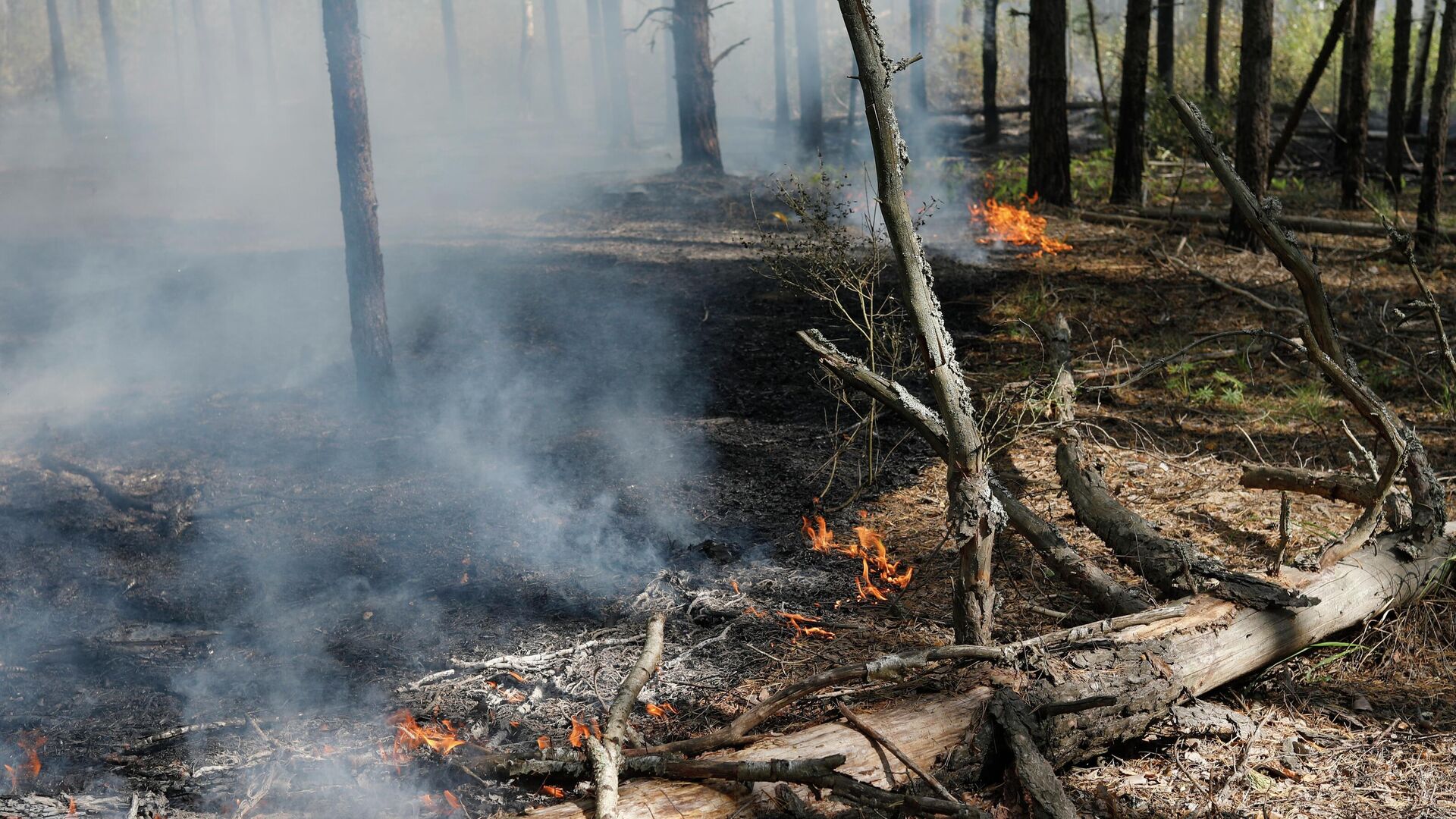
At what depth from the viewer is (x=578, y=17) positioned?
167 feet

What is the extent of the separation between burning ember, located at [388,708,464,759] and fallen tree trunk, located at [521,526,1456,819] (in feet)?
2.47

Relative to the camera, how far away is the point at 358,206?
6746 mm

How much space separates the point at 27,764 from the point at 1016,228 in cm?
1030

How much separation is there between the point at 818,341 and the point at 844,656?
127 cm

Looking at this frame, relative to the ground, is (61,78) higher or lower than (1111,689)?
higher

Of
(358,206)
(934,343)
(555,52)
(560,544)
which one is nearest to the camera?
(934,343)

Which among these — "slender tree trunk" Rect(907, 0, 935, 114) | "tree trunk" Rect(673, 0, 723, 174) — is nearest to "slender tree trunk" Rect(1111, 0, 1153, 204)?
"tree trunk" Rect(673, 0, 723, 174)

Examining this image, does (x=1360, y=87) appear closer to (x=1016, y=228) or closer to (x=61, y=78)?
(x=1016, y=228)

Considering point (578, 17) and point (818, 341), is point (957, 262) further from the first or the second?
point (578, 17)

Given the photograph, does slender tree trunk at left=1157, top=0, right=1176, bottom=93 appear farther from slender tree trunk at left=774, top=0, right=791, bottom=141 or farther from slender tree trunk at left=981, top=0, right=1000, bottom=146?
slender tree trunk at left=774, top=0, right=791, bottom=141

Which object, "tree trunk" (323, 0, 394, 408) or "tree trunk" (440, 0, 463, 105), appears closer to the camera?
"tree trunk" (323, 0, 394, 408)

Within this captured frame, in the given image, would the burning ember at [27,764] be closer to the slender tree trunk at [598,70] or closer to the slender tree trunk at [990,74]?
the slender tree trunk at [990,74]

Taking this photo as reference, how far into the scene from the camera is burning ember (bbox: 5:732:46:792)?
304 centimetres

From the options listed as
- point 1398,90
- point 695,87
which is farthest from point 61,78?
point 1398,90
